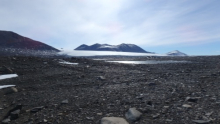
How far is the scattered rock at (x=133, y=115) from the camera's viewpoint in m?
5.42

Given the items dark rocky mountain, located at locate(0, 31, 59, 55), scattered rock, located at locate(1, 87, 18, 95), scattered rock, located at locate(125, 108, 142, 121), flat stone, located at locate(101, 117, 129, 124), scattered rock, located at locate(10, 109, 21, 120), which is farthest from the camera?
dark rocky mountain, located at locate(0, 31, 59, 55)

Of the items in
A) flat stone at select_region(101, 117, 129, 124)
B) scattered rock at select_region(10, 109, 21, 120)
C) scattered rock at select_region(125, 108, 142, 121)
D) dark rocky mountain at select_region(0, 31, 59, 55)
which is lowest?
scattered rock at select_region(10, 109, 21, 120)

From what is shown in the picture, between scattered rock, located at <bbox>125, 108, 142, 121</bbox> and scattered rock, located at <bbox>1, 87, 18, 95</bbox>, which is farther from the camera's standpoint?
scattered rock, located at <bbox>1, 87, 18, 95</bbox>

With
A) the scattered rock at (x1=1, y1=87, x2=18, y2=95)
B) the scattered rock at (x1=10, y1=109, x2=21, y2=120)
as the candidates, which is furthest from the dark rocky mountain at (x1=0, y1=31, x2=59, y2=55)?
the scattered rock at (x1=10, y1=109, x2=21, y2=120)

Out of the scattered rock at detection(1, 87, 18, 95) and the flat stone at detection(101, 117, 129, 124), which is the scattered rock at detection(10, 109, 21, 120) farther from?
the scattered rock at detection(1, 87, 18, 95)

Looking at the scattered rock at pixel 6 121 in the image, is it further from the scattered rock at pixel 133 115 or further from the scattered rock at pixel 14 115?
the scattered rock at pixel 133 115

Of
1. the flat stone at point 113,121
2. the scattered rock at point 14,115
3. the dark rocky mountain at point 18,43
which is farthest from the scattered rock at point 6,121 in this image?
the dark rocky mountain at point 18,43

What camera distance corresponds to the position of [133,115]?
5559 mm

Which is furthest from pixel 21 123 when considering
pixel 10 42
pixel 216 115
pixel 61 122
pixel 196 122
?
pixel 10 42

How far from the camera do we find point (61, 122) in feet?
17.9

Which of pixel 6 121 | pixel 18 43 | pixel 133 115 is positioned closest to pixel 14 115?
pixel 6 121

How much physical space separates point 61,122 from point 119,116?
1.92 meters

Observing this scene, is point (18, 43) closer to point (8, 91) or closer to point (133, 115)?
point (8, 91)

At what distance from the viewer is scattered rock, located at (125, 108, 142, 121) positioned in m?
5.42
